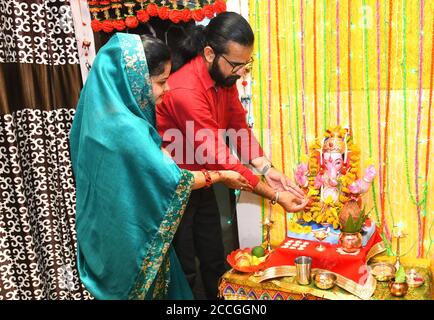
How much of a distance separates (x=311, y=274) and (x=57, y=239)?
1.82 m

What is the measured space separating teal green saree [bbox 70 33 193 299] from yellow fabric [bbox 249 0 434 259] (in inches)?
42.4

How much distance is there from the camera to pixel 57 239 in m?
3.08

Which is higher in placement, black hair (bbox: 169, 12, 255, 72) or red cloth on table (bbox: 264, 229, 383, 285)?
black hair (bbox: 169, 12, 255, 72)

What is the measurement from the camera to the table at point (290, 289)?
7.06ft

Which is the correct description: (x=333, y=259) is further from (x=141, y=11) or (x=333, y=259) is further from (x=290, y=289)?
(x=141, y=11)

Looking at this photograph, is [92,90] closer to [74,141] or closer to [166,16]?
[74,141]

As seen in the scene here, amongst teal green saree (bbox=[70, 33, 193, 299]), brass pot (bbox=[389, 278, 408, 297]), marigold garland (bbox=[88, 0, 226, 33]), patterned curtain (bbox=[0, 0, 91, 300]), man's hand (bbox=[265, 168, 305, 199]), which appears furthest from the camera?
patterned curtain (bbox=[0, 0, 91, 300])

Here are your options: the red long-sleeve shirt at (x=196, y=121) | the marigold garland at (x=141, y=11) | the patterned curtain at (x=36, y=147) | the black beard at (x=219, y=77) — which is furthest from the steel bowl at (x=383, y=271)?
the patterned curtain at (x=36, y=147)

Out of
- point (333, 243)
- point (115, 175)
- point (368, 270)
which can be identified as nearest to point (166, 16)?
point (115, 175)

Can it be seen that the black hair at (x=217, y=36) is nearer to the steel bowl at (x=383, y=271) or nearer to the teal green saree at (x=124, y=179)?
the teal green saree at (x=124, y=179)

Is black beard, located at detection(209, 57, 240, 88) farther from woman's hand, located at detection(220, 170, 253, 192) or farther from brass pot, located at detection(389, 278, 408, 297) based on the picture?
brass pot, located at detection(389, 278, 408, 297)

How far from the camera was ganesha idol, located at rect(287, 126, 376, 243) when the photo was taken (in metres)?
2.37

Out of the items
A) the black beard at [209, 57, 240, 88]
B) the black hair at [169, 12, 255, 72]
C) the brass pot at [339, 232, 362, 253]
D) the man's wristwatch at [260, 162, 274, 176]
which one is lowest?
the brass pot at [339, 232, 362, 253]

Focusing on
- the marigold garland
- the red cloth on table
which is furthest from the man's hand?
the marigold garland
